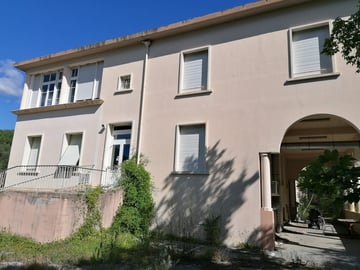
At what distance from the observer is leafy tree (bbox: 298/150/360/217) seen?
141 inches

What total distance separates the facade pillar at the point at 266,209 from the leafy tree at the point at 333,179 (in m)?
5.90

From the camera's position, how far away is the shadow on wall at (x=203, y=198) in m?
10.1

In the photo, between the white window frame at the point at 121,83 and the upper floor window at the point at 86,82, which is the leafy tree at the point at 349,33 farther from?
the upper floor window at the point at 86,82

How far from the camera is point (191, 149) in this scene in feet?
37.7

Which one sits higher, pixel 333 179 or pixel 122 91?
pixel 122 91

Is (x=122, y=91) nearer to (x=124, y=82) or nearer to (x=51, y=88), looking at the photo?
(x=124, y=82)

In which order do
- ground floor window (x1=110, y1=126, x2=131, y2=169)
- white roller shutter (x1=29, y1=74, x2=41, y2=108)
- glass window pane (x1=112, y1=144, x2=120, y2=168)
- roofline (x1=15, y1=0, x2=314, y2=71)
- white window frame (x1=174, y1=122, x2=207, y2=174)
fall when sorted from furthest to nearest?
white roller shutter (x1=29, y1=74, x2=41, y2=108)
glass window pane (x1=112, y1=144, x2=120, y2=168)
ground floor window (x1=110, y1=126, x2=131, y2=169)
white window frame (x1=174, y1=122, x2=207, y2=174)
roofline (x1=15, y1=0, x2=314, y2=71)

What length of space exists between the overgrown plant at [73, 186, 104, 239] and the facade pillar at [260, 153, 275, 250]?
6118 millimetres

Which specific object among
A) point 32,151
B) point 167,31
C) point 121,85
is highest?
point 167,31

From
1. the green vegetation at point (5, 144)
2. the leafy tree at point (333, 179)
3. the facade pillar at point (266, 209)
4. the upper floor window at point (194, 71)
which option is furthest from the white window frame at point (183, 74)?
the green vegetation at point (5, 144)

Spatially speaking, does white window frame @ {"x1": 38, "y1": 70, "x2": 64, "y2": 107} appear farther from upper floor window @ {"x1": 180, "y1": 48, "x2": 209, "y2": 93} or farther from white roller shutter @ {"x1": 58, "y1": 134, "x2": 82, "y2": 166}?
upper floor window @ {"x1": 180, "y1": 48, "x2": 209, "y2": 93}

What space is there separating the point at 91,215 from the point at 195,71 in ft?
24.7

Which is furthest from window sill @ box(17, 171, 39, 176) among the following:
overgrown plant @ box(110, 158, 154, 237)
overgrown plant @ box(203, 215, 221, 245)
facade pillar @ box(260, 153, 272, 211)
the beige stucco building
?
facade pillar @ box(260, 153, 272, 211)

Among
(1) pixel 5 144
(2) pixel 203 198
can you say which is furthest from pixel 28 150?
(1) pixel 5 144
